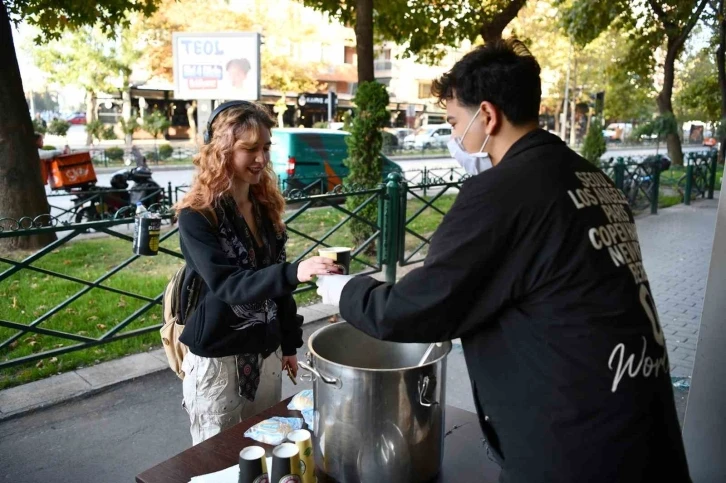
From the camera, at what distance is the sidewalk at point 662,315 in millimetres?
3963

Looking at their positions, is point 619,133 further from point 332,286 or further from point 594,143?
point 332,286

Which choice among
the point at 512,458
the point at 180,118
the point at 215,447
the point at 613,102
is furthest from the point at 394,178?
the point at 180,118

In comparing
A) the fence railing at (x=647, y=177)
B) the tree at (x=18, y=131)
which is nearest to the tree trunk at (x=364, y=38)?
the tree at (x=18, y=131)

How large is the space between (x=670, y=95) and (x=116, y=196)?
1625 centimetres

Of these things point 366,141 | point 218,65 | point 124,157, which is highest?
point 218,65

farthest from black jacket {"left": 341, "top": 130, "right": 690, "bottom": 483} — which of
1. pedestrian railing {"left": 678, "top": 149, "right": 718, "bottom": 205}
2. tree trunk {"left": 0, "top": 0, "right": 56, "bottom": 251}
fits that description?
pedestrian railing {"left": 678, "top": 149, "right": 718, "bottom": 205}

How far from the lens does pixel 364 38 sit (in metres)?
7.98

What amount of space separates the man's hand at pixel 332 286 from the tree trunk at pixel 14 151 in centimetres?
762

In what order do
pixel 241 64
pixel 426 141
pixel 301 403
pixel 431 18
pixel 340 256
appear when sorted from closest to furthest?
pixel 340 256
pixel 301 403
pixel 431 18
pixel 241 64
pixel 426 141

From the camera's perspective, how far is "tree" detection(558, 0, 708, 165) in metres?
11.2

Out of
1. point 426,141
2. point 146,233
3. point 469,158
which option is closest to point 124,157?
point 426,141

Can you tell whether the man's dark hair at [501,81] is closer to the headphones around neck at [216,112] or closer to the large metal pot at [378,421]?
the large metal pot at [378,421]

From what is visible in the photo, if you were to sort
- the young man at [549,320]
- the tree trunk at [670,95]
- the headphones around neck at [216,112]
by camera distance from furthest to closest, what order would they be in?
the tree trunk at [670,95]
the headphones around neck at [216,112]
the young man at [549,320]

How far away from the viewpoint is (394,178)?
638 centimetres
